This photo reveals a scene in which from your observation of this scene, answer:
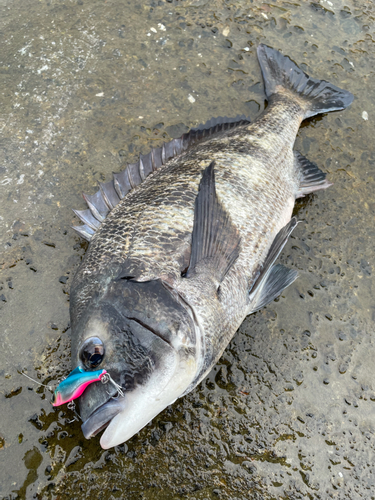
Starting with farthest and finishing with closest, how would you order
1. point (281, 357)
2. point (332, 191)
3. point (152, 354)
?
point (332, 191), point (281, 357), point (152, 354)

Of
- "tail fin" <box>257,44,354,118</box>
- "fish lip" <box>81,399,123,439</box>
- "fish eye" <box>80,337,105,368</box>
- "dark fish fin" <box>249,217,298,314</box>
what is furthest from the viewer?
"tail fin" <box>257,44,354,118</box>

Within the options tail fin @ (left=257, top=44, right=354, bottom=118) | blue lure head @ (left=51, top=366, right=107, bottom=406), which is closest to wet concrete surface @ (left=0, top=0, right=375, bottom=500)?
tail fin @ (left=257, top=44, right=354, bottom=118)

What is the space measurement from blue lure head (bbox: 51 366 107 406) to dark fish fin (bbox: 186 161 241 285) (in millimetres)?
857

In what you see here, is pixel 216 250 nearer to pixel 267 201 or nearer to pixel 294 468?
pixel 267 201

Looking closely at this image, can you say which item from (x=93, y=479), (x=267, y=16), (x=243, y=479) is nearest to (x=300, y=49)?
(x=267, y=16)

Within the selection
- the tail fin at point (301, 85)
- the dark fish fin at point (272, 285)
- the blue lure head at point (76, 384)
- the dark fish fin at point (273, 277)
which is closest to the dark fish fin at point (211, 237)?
the dark fish fin at point (273, 277)

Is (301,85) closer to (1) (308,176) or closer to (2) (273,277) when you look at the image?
(1) (308,176)

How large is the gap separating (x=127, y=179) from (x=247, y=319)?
5.21 feet

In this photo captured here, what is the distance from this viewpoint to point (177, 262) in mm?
2439

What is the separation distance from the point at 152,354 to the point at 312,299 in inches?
72.2

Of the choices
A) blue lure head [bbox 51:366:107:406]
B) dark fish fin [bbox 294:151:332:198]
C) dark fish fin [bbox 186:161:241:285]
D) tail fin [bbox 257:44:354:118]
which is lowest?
dark fish fin [bbox 294:151:332:198]

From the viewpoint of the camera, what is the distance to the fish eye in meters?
2.04

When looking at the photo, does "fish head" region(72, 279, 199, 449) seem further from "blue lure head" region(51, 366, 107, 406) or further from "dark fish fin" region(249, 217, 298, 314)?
"dark fish fin" region(249, 217, 298, 314)

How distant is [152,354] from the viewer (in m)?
2.01
